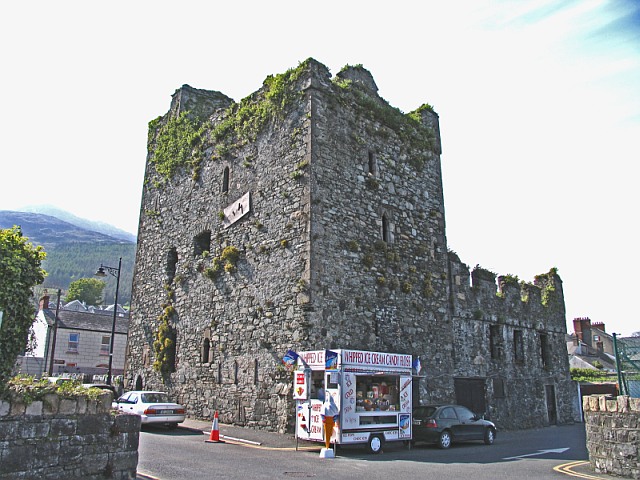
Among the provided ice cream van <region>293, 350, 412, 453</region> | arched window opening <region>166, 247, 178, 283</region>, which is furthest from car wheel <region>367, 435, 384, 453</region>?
arched window opening <region>166, 247, 178, 283</region>

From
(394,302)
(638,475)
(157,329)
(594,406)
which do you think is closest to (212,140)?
(157,329)

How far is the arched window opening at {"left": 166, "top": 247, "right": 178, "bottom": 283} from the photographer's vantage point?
20.7m

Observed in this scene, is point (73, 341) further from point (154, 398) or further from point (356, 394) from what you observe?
point (356, 394)

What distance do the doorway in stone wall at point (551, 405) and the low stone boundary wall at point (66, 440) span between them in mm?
20825

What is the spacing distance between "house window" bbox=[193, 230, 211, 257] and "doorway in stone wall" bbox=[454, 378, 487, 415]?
34.4 feet

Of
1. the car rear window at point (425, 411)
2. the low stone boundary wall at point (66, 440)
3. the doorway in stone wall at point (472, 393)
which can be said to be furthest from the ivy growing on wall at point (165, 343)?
the low stone boundary wall at point (66, 440)

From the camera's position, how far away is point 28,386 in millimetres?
7180

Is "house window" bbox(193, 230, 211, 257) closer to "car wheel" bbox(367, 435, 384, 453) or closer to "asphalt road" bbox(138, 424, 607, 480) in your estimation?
"asphalt road" bbox(138, 424, 607, 480)

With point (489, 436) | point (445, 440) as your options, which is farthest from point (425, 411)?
point (489, 436)

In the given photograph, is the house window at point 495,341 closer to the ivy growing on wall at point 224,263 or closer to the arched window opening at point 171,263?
the ivy growing on wall at point 224,263

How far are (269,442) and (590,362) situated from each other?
3625 centimetres

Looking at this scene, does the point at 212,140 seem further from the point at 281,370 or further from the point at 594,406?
the point at 594,406

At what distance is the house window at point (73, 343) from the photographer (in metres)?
40.1

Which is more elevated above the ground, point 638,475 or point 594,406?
point 594,406
